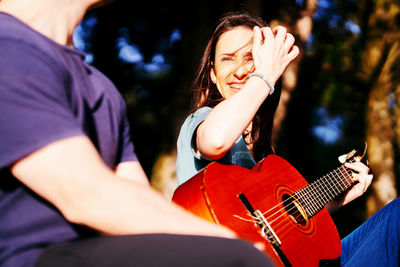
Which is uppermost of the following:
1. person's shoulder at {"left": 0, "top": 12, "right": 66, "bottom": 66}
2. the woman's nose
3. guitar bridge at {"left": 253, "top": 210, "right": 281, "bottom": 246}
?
person's shoulder at {"left": 0, "top": 12, "right": 66, "bottom": 66}

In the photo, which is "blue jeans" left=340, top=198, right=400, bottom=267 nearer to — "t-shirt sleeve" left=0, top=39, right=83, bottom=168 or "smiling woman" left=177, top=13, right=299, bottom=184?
"smiling woman" left=177, top=13, right=299, bottom=184

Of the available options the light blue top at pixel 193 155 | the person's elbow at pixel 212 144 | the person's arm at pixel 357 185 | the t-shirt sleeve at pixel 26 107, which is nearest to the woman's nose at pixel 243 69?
the light blue top at pixel 193 155

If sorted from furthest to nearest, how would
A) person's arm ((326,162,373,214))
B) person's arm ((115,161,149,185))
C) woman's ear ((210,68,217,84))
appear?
1. person's arm ((326,162,373,214))
2. woman's ear ((210,68,217,84))
3. person's arm ((115,161,149,185))

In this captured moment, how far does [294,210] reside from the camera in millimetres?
1913

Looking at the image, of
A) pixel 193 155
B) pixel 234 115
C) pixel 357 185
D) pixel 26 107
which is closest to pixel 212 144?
pixel 234 115

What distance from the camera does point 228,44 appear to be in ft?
7.55

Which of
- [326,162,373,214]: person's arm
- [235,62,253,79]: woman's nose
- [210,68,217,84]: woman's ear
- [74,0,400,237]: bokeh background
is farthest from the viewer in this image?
[74,0,400,237]: bokeh background

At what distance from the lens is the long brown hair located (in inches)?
95.1

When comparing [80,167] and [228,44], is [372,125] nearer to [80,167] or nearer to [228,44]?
[228,44]

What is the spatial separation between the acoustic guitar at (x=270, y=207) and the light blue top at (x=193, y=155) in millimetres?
159

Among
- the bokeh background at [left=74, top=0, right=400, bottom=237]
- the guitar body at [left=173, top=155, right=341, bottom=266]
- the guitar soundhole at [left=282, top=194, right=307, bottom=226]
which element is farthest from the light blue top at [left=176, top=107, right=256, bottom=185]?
the bokeh background at [left=74, top=0, right=400, bottom=237]

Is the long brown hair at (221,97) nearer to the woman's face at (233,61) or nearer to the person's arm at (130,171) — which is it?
the woman's face at (233,61)

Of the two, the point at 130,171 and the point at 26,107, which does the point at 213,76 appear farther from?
the point at 26,107

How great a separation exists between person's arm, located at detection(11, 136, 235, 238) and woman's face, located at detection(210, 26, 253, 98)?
145 centimetres
